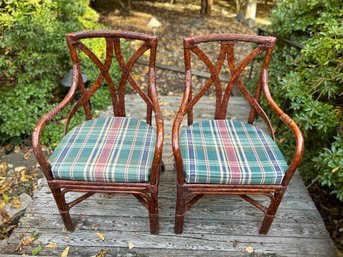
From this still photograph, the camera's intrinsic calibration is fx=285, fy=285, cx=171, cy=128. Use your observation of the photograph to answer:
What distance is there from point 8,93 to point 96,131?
4.75 ft

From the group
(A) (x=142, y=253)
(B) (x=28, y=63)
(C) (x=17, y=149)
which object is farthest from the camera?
(C) (x=17, y=149)

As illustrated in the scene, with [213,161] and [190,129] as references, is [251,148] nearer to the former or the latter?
[213,161]

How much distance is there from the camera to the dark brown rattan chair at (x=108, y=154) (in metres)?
1.49

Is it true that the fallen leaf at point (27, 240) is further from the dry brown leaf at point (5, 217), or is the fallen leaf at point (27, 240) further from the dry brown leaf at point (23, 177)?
the dry brown leaf at point (23, 177)

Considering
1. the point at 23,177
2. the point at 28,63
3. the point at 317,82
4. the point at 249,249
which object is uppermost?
the point at 317,82

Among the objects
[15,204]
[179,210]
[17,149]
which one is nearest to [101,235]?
[179,210]

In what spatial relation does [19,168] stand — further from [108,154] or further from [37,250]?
[108,154]

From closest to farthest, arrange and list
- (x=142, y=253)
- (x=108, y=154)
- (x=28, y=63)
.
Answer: (x=108, y=154), (x=142, y=253), (x=28, y=63)

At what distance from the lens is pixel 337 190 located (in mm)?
1748

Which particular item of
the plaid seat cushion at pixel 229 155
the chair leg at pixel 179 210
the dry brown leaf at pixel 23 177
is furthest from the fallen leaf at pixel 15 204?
the plaid seat cushion at pixel 229 155

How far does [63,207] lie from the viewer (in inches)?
65.4

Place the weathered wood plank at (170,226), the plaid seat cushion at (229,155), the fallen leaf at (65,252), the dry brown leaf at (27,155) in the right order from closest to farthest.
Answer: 1. the plaid seat cushion at (229,155)
2. the fallen leaf at (65,252)
3. the weathered wood plank at (170,226)
4. the dry brown leaf at (27,155)

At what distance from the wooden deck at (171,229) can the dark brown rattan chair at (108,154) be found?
107mm

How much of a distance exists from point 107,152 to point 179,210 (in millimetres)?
530
